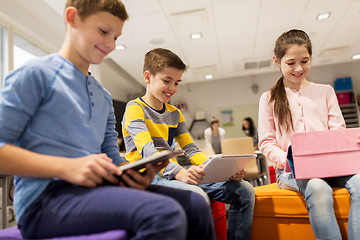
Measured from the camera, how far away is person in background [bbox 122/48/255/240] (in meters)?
1.26

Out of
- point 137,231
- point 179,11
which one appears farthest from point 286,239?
point 179,11

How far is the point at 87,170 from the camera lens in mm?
694

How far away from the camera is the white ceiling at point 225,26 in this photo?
148 inches

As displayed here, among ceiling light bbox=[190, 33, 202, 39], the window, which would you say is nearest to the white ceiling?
ceiling light bbox=[190, 33, 202, 39]

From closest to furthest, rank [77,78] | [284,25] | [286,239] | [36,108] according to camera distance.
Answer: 1. [36,108]
2. [77,78]
3. [286,239]
4. [284,25]

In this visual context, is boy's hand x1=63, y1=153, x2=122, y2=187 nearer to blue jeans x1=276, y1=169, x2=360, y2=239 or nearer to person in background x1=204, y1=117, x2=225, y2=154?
blue jeans x1=276, y1=169, x2=360, y2=239

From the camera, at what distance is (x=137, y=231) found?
671 mm

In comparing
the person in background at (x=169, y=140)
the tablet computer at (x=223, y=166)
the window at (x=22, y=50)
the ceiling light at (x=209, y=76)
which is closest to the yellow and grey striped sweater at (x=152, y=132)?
the person in background at (x=169, y=140)

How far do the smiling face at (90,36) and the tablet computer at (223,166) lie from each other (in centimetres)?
53

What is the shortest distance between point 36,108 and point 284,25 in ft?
14.6

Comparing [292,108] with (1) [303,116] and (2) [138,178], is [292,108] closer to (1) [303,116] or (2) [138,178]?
(1) [303,116]

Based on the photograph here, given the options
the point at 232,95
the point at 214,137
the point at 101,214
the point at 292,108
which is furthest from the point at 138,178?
the point at 232,95

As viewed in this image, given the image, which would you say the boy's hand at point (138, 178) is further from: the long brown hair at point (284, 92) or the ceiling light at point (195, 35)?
the ceiling light at point (195, 35)

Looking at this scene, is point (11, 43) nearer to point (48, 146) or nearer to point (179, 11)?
point (179, 11)
